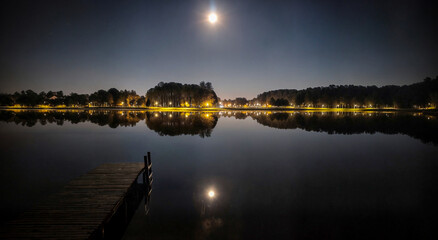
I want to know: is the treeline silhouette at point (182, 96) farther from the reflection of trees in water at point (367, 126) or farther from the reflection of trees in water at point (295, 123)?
the reflection of trees in water at point (367, 126)

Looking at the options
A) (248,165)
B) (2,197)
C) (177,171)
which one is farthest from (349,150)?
(2,197)

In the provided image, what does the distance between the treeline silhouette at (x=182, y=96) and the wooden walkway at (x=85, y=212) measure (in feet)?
450

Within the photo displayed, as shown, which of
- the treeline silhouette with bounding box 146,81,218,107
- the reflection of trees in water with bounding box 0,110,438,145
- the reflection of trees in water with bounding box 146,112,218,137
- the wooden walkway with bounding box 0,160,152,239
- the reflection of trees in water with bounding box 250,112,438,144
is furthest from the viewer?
the treeline silhouette with bounding box 146,81,218,107

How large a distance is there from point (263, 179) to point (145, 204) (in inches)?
307

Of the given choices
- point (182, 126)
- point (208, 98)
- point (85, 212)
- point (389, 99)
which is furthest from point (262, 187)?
point (389, 99)

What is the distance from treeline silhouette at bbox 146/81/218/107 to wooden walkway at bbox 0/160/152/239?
5395 inches

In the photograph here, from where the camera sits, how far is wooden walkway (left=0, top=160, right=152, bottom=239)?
711cm

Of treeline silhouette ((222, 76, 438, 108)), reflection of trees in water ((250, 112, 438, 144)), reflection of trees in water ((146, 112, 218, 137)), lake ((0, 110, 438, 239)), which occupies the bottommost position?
lake ((0, 110, 438, 239))

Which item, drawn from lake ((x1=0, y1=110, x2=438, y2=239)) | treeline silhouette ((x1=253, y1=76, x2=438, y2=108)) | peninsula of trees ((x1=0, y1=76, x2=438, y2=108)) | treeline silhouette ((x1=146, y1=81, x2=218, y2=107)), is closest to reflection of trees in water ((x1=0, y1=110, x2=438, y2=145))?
lake ((x1=0, y1=110, x2=438, y2=239))

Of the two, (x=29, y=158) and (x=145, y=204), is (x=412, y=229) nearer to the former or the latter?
(x=145, y=204)

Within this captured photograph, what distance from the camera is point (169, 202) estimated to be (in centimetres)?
1129

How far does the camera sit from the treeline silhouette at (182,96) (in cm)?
14900

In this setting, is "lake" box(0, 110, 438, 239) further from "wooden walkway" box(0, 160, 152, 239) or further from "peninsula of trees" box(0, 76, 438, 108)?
"peninsula of trees" box(0, 76, 438, 108)

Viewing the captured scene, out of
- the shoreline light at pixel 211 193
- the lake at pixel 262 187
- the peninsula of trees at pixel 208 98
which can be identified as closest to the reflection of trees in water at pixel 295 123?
the lake at pixel 262 187
